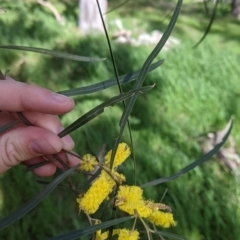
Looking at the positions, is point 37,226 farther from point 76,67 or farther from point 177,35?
point 177,35

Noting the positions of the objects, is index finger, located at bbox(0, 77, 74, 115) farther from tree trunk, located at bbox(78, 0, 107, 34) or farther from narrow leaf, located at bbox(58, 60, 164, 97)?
tree trunk, located at bbox(78, 0, 107, 34)

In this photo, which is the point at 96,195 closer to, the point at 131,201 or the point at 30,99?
the point at 131,201

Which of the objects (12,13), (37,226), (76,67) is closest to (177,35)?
(76,67)

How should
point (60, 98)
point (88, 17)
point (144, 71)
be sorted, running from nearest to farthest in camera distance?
1. point (144, 71)
2. point (60, 98)
3. point (88, 17)

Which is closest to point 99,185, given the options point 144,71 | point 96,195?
point 96,195

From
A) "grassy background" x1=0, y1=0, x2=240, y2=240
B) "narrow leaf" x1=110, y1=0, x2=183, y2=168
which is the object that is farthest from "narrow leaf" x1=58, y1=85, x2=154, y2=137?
"grassy background" x1=0, y1=0, x2=240, y2=240

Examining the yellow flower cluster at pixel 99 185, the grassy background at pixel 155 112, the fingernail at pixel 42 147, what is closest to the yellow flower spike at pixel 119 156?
the yellow flower cluster at pixel 99 185
